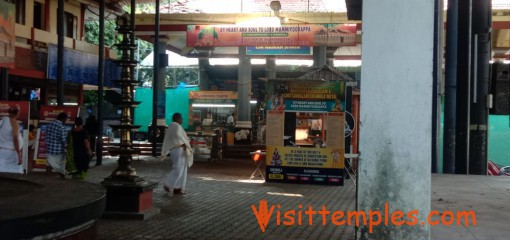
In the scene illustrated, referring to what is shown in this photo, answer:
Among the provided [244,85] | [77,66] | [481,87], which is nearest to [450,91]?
[481,87]

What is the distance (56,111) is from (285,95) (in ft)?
18.4

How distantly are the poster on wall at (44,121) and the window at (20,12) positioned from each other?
5140mm

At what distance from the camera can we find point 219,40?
20734 millimetres

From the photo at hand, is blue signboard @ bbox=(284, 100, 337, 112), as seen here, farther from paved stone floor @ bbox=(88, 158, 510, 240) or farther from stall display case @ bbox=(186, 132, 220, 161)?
stall display case @ bbox=(186, 132, 220, 161)

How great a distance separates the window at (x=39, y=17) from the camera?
756 inches

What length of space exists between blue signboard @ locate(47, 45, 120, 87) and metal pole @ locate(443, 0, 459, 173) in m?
10.00

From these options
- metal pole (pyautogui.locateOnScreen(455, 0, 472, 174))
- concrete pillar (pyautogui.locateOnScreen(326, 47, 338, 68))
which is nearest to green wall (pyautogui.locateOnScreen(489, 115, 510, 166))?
metal pole (pyautogui.locateOnScreen(455, 0, 472, 174))

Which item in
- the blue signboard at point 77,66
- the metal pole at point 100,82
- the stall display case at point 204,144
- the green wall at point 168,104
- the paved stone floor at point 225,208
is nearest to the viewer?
the paved stone floor at point 225,208

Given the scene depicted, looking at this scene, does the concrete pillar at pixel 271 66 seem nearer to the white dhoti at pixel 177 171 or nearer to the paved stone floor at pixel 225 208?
the paved stone floor at pixel 225 208

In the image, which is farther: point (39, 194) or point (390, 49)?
point (390, 49)

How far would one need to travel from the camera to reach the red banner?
19.8 m

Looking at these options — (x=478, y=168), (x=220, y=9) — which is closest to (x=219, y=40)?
(x=220, y=9)

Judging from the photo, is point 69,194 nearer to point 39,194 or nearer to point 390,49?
point 39,194

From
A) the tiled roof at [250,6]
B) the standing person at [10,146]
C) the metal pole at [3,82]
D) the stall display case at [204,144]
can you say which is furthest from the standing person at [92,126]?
the standing person at [10,146]
